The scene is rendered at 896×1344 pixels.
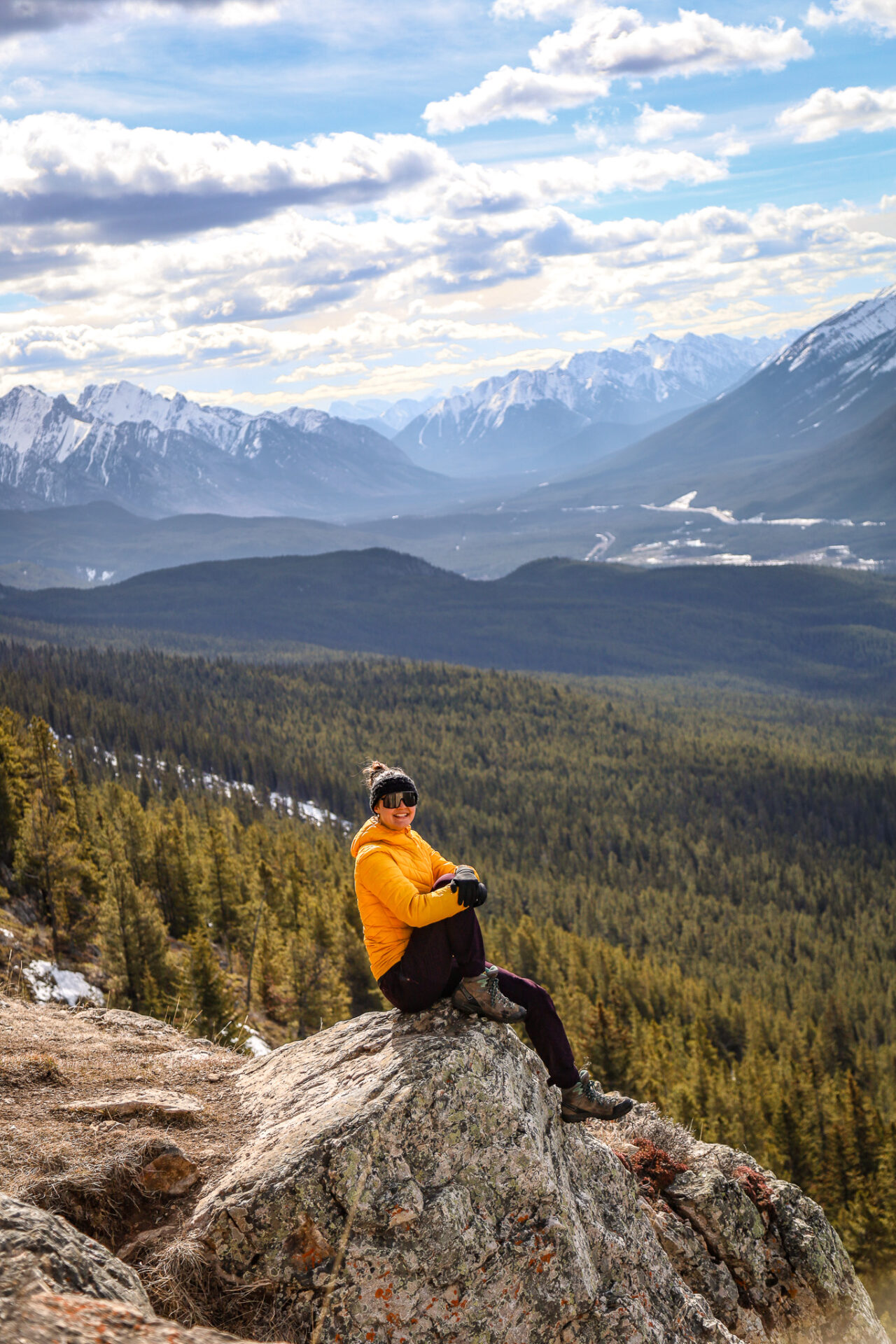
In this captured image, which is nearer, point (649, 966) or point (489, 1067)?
point (489, 1067)

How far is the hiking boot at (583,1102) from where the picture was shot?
35.8 ft

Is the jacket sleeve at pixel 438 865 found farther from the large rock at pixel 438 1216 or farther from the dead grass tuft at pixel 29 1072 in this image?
the dead grass tuft at pixel 29 1072

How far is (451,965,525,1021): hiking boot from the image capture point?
33.7 feet

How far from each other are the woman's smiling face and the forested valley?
9524 mm

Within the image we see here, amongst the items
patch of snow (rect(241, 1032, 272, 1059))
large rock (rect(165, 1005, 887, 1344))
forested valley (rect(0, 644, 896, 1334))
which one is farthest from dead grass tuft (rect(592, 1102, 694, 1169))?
patch of snow (rect(241, 1032, 272, 1059))

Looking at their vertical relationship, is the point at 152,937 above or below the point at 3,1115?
below

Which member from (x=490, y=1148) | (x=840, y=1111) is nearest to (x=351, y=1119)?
(x=490, y=1148)

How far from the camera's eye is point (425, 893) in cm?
1061

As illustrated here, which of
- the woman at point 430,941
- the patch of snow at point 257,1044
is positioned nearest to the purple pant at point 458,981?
the woman at point 430,941

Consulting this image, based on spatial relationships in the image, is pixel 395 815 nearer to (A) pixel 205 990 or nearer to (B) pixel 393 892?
(B) pixel 393 892

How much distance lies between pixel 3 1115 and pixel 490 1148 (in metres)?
5.82

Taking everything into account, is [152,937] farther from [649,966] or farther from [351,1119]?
[649,966]

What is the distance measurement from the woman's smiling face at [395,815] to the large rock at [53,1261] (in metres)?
5.02

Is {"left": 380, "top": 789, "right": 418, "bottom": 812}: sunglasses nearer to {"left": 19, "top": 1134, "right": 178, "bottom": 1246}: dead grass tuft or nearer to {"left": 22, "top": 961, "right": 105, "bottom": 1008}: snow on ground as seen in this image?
{"left": 19, "top": 1134, "right": 178, "bottom": 1246}: dead grass tuft
